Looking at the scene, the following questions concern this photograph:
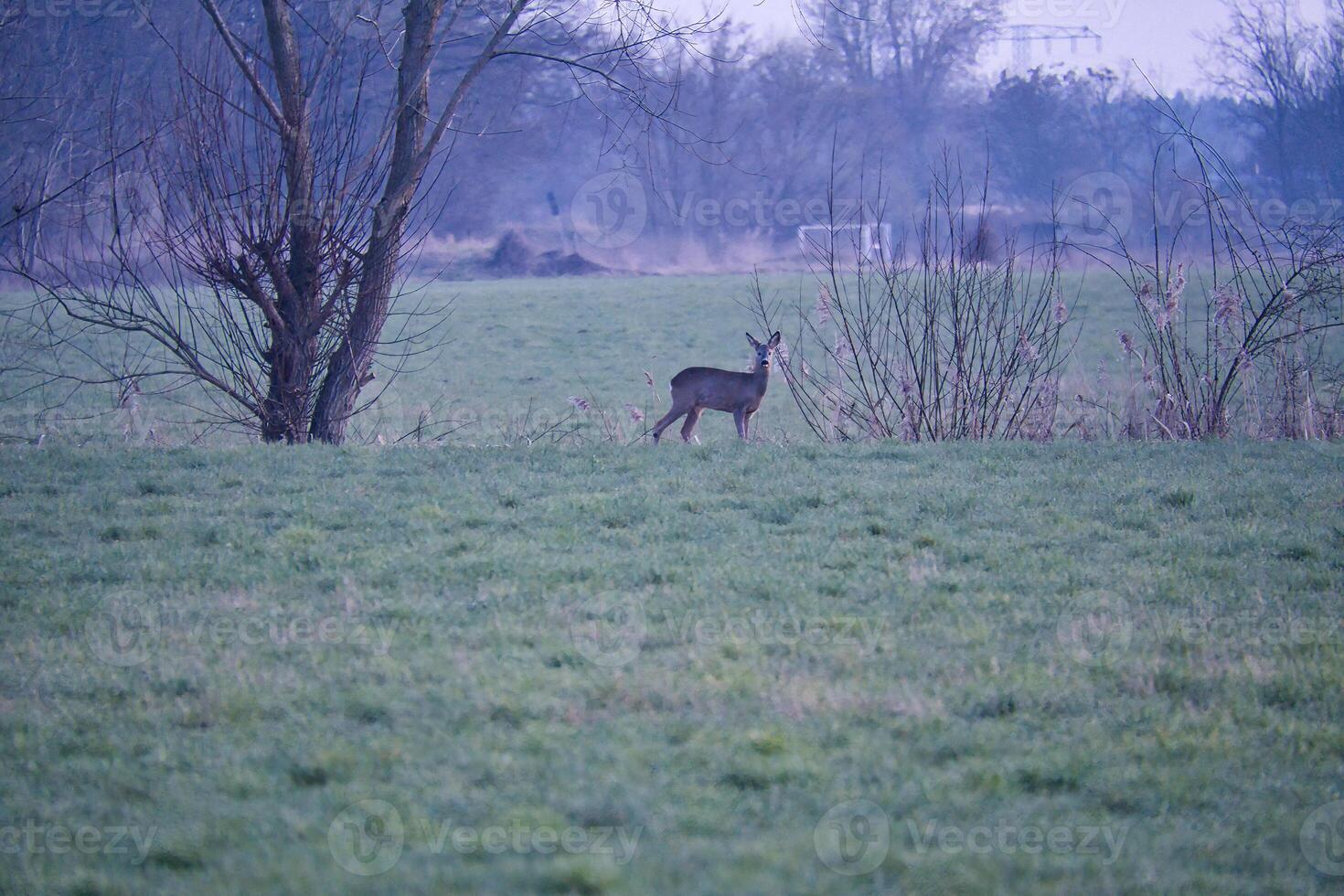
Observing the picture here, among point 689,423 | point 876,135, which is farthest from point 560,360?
point 876,135

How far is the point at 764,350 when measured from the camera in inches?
492

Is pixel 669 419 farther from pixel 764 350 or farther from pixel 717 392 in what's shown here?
pixel 764 350

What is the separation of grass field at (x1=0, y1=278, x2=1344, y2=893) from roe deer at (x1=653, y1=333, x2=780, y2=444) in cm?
454

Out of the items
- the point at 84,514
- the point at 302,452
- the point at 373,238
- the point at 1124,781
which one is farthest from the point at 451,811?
the point at 373,238

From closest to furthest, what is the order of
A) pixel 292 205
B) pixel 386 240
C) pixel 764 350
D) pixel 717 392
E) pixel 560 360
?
1. pixel 292 205
2. pixel 386 240
3. pixel 764 350
4. pixel 717 392
5. pixel 560 360

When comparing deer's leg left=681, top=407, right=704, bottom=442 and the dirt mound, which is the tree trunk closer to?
deer's leg left=681, top=407, right=704, bottom=442

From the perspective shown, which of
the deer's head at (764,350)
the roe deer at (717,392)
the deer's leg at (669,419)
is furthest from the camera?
the roe deer at (717,392)

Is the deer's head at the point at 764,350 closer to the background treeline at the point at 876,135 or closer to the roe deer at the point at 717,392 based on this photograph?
the roe deer at the point at 717,392

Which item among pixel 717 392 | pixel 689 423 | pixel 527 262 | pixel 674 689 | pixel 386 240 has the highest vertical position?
pixel 527 262

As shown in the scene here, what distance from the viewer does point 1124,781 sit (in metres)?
3.68

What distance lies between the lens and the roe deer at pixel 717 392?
12.7 metres

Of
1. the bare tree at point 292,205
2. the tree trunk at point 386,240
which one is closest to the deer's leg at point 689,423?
the bare tree at point 292,205

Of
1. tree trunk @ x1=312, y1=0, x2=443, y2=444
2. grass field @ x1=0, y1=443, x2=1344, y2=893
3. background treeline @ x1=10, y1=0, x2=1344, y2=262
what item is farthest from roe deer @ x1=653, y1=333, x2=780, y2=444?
background treeline @ x1=10, y1=0, x2=1344, y2=262

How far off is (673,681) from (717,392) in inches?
333
